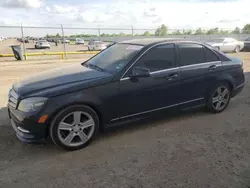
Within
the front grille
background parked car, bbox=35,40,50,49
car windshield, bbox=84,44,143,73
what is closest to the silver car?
car windshield, bbox=84,44,143,73

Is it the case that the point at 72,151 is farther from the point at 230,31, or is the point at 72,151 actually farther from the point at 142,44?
the point at 230,31

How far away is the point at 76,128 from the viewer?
3377 millimetres

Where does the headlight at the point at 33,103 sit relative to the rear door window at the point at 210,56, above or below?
below

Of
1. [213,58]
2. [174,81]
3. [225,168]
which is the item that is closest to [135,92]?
[174,81]

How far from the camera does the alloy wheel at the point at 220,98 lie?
15.5ft

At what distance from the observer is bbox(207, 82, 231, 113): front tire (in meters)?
4.67

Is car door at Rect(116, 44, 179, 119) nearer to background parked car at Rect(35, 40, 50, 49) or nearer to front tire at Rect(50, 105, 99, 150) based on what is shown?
front tire at Rect(50, 105, 99, 150)

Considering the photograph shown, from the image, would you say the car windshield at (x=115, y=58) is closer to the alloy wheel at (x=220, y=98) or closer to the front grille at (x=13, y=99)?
the front grille at (x=13, y=99)

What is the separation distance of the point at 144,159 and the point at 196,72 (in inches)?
79.7

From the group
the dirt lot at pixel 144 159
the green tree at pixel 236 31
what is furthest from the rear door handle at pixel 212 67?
the green tree at pixel 236 31

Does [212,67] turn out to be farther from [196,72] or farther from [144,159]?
[144,159]

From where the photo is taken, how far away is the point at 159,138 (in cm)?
380

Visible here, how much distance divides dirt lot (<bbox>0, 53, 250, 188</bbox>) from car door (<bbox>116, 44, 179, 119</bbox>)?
1.49 ft

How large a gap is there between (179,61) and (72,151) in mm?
2376
